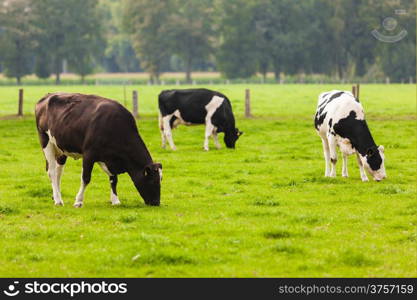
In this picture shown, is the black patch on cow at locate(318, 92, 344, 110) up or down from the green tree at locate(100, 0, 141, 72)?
up

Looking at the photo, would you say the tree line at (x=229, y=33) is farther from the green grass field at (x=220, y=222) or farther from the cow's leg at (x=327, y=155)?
the cow's leg at (x=327, y=155)

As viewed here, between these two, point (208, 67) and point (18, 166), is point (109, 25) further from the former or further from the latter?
point (18, 166)

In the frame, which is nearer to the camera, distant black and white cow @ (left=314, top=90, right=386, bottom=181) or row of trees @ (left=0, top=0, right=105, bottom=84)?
distant black and white cow @ (left=314, top=90, right=386, bottom=181)

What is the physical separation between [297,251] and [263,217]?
2.74 meters

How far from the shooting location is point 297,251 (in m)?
11.8

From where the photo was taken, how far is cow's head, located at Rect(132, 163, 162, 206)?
49.9ft

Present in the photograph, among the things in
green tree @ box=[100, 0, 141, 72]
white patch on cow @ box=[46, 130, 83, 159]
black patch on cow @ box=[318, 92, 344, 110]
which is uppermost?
black patch on cow @ box=[318, 92, 344, 110]

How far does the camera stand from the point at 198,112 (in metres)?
26.5

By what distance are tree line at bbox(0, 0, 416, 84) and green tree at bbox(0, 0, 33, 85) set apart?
140 mm

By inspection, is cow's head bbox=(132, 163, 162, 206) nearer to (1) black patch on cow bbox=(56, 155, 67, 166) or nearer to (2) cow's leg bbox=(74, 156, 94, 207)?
(2) cow's leg bbox=(74, 156, 94, 207)

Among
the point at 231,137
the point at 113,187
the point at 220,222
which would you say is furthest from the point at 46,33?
the point at 220,222

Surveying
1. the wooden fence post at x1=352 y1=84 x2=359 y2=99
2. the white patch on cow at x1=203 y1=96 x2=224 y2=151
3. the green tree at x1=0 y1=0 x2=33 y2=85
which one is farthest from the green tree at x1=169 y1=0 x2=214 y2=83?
the white patch on cow at x1=203 y1=96 x2=224 y2=151

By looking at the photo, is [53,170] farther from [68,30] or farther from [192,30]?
[68,30]

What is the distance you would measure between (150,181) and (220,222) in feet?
6.25
